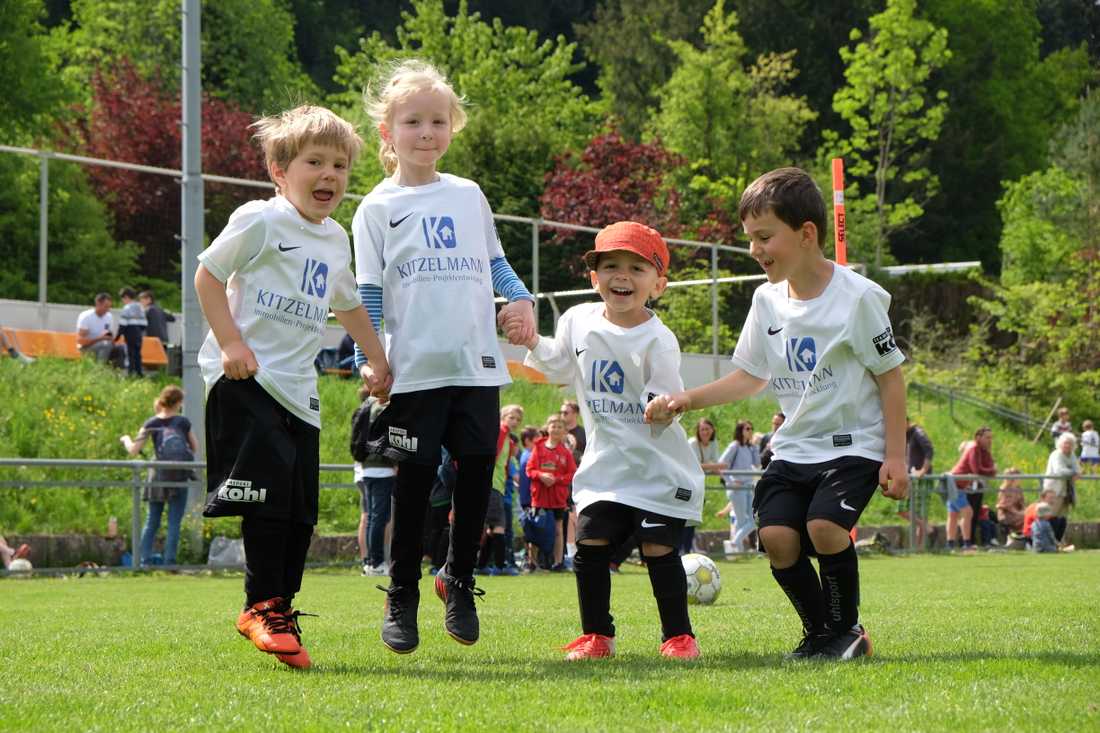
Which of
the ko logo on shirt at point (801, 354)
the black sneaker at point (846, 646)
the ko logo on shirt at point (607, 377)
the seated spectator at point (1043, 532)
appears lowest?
the seated spectator at point (1043, 532)

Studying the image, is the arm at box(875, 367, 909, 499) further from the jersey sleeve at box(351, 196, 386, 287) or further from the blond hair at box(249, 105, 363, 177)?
the blond hair at box(249, 105, 363, 177)

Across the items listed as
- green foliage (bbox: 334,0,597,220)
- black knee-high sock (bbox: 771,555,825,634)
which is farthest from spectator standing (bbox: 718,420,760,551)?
green foliage (bbox: 334,0,597,220)

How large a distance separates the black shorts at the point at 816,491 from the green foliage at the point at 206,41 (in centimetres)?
4800

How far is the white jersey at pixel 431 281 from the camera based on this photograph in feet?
19.6

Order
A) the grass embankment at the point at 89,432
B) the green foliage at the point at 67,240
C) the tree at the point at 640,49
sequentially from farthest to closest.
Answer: the tree at the point at 640,49
the green foliage at the point at 67,240
the grass embankment at the point at 89,432

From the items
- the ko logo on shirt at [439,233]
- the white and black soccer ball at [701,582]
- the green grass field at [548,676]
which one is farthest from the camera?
the white and black soccer ball at [701,582]

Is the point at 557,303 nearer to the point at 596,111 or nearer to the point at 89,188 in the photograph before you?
the point at 89,188

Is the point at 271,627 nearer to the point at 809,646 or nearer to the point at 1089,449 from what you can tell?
the point at 809,646

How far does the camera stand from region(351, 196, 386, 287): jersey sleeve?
6.11m

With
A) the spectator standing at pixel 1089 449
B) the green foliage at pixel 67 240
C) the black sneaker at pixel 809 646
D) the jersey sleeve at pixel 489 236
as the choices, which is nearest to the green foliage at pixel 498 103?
the green foliage at pixel 67 240

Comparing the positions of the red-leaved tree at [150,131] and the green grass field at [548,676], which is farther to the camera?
the red-leaved tree at [150,131]

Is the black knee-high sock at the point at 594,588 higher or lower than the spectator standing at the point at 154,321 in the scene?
lower

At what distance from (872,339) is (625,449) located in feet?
3.48

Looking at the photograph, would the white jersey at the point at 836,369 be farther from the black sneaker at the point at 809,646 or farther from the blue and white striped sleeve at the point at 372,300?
the blue and white striped sleeve at the point at 372,300
